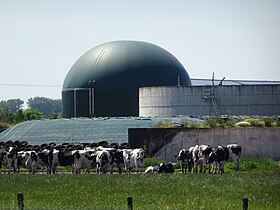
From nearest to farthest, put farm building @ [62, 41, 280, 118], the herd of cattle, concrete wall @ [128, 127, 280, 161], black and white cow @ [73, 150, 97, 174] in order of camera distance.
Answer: the herd of cattle
black and white cow @ [73, 150, 97, 174]
concrete wall @ [128, 127, 280, 161]
farm building @ [62, 41, 280, 118]

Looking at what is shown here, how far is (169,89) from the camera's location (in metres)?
82.3

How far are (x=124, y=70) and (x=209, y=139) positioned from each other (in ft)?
141

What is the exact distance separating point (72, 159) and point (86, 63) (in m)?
52.7

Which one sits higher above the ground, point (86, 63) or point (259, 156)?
point (86, 63)

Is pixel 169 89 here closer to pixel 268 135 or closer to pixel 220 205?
pixel 268 135

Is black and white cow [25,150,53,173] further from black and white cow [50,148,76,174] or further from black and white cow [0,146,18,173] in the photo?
black and white cow [0,146,18,173]

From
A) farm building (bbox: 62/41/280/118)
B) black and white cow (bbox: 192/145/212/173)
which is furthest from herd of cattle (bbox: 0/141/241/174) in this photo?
farm building (bbox: 62/41/280/118)

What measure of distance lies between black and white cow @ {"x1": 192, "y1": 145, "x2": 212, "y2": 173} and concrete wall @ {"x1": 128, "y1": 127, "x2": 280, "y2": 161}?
723 centimetres

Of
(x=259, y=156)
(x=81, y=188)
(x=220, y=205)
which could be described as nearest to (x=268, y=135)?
(x=259, y=156)

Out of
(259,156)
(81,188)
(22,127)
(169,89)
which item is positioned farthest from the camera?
(169,89)

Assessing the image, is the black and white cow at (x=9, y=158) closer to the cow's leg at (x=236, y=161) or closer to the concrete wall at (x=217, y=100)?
the cow's leg at (x=236, y=161)

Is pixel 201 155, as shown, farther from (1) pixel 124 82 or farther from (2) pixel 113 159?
(1) pixel 124 82

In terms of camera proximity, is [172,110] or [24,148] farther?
[172,110]

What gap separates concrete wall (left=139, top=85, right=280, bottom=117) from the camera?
77500mm
